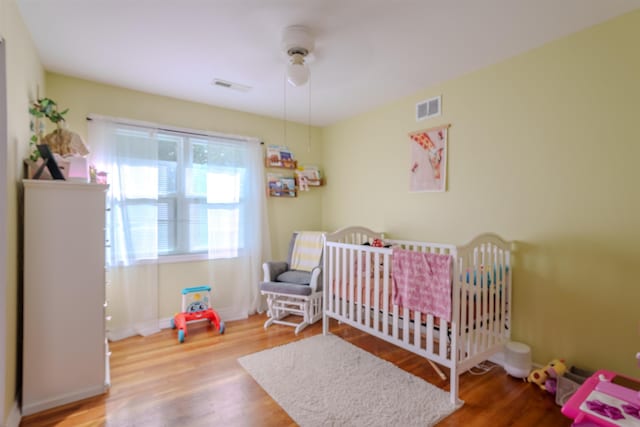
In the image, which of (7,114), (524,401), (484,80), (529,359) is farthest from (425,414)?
(7,114)

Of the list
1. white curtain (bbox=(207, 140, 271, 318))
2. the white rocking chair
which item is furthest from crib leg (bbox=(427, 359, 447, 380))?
white curtain (bbox=(207, 140, 271, 318))

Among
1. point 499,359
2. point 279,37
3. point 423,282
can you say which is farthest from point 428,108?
point 499,359

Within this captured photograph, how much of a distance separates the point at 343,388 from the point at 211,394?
2.82 feet

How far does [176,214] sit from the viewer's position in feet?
10.5

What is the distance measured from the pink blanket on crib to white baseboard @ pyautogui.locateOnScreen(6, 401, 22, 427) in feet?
7.50

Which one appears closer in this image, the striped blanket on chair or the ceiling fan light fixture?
the ceiling fan light fixture

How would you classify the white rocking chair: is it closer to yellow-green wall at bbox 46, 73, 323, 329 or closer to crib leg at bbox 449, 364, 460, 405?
yellow-green wall at bbox 46, 73, 323, 329

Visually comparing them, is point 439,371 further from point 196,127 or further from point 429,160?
point 196,127

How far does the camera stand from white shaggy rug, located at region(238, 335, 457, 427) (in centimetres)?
171

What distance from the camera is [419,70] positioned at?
8.10ft

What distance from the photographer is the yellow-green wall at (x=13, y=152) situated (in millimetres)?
1543

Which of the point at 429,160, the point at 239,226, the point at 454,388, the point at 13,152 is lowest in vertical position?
the point at 454,388

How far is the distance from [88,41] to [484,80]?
293 centimetres

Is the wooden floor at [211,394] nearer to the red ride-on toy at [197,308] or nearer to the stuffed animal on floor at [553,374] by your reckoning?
the stuffed animal on floor at [553,374]
